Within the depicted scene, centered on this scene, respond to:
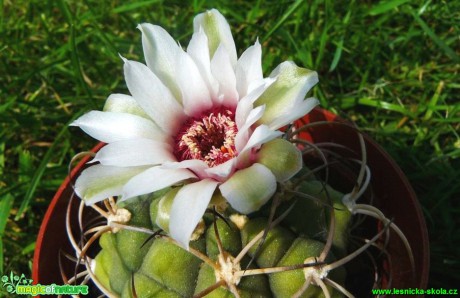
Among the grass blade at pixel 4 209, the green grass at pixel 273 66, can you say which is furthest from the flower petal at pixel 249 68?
the grass blade at pixel 4 209

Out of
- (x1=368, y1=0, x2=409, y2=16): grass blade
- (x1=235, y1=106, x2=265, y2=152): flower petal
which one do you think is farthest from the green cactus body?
(x1=368, y1=0, x2=409, y2=16): grass blade

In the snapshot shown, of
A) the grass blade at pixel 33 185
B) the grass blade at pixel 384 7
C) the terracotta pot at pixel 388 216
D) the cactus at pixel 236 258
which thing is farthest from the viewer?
the grass blade at pixel 384 7

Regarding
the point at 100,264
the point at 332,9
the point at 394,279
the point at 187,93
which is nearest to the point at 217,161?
the point at 187,93

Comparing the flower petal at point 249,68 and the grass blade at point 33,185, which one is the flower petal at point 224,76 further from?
the grass blade at point 33,185

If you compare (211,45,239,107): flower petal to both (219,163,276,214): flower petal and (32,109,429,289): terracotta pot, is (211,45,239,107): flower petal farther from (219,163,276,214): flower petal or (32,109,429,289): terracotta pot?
(32,109,429,289): terracotta pot

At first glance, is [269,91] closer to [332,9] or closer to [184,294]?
[184,294]

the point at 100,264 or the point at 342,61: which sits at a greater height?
the point at 100,264

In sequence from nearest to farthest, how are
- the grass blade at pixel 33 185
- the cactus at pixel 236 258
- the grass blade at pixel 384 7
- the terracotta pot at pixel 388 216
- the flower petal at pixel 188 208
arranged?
the flower petal at pixel 188 208 → the cactus at pixel 236 258 → the terracotta pot at pixel 388 216 → the grass blade at pixel 33 185 → the grass blade at pixel 384 7
